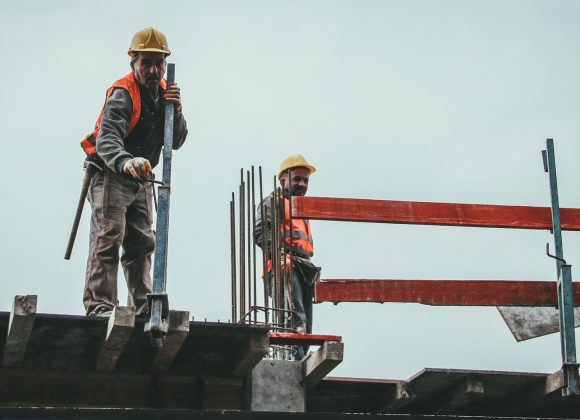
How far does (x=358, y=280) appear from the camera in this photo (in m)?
9.38

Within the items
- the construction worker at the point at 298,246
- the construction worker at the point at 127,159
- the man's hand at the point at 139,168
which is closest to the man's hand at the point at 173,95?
the construction worker at the point at 127,159

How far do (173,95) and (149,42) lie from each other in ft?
2.17

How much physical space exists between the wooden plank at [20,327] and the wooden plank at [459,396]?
351 centimetres

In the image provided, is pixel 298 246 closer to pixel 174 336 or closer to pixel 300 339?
pixel 300 339

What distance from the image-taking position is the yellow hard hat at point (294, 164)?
1204 cm

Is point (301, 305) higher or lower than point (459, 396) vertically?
higher

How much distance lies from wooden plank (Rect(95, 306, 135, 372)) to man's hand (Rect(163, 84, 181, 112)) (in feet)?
6.70

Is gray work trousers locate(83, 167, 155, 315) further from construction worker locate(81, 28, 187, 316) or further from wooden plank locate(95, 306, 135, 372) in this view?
wooden plank locate(95, 306, 135, 372)

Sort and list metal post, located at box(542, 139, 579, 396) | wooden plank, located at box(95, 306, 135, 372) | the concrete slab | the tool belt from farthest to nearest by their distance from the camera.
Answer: the tool belt
the concrete slab
metal post, located at box(542, 139, 579, 396)
wooden plank, located at box(95, 306, 135, 372)

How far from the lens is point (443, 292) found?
372 inches

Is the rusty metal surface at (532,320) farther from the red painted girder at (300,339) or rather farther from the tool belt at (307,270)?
the tool belt at (307,270)

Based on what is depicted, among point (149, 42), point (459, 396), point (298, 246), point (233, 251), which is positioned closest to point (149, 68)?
point (149, 42)

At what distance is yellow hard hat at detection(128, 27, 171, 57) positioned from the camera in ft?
31.2

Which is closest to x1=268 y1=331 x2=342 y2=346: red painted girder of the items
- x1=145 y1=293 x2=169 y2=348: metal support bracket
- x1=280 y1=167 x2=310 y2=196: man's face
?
x1=145 y1=293 x2=169 y2=348: metal support bracket
